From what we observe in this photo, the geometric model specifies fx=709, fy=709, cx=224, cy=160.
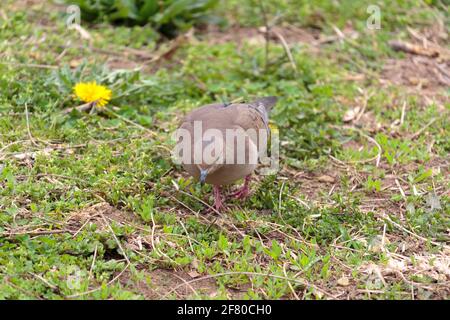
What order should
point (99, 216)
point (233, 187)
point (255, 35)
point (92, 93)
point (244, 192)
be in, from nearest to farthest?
point (99, 216) → point (244, 192) → point (233, 187) → point (92, 93) → point (255, 35)

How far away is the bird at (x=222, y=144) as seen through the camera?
507cm

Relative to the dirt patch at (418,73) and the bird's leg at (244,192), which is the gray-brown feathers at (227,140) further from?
the dirt patch at (418,73)

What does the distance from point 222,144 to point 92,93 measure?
73.3 inches

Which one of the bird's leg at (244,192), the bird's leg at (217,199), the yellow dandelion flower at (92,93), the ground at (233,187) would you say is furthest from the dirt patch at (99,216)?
the yellow dandelion flower at (92,93)

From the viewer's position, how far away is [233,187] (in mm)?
6031

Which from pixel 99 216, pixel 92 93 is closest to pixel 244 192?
pixel 99 216

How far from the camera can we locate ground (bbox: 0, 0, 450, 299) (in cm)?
459

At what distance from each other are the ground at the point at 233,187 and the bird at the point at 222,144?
0.30 m

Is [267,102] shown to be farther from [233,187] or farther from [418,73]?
[418,73]

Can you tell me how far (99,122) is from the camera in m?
6.34

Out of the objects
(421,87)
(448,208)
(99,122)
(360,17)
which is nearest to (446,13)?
(360,17)

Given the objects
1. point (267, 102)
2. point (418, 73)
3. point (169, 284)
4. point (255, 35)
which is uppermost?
point (267, 102)
